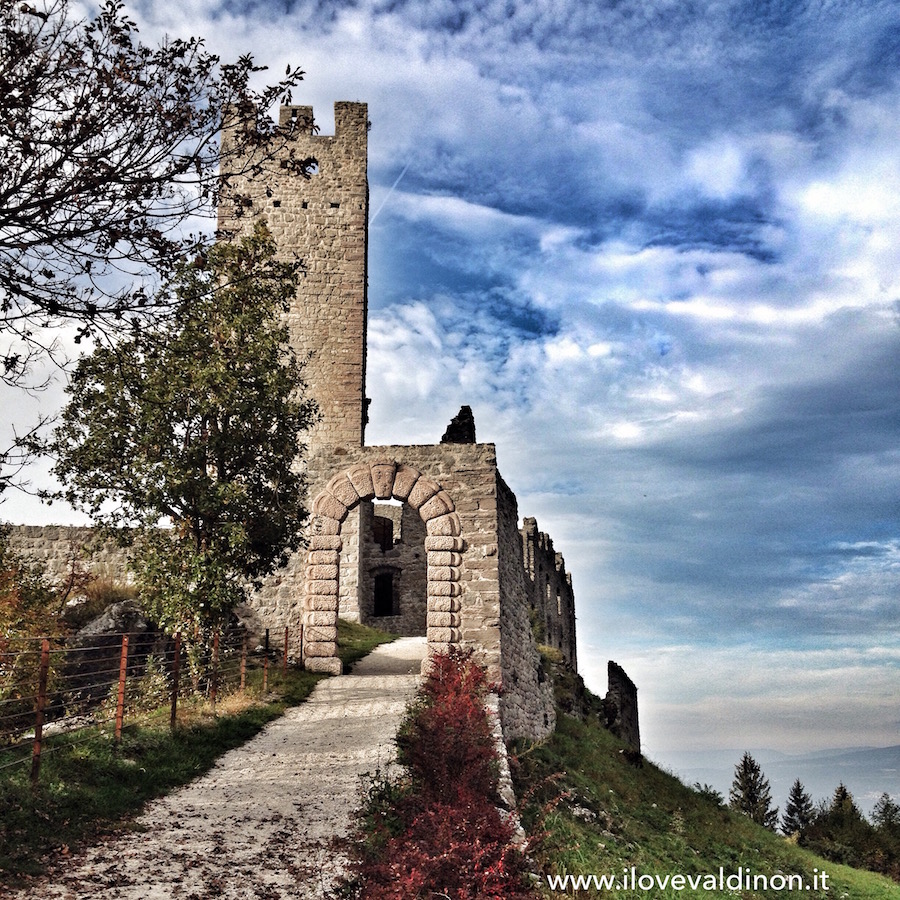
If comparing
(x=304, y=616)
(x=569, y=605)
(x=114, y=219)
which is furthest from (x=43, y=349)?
(x=569, y=605)

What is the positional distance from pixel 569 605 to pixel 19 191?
3327 cm

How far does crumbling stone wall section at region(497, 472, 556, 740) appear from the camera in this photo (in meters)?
15.1

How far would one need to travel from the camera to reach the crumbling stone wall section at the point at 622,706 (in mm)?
24031

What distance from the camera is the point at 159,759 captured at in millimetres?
10039

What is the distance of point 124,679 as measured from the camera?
33.8ft

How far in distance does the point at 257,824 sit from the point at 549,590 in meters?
24.9

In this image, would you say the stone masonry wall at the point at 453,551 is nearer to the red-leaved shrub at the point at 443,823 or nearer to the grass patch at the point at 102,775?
the grass patch at the point at 102,775

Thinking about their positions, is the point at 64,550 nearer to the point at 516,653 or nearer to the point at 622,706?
the point at 516,653

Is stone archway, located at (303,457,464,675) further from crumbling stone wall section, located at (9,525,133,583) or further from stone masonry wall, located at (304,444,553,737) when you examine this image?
crumbling stone wall section, located at (9,525,133,583)

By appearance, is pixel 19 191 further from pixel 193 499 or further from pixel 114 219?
pixel 193 499

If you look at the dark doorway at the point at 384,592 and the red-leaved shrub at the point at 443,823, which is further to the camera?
the dark doorway at the point at 384,592

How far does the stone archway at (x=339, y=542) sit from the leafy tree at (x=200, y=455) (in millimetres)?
1655

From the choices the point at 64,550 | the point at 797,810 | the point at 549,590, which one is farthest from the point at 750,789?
the point at 64,550

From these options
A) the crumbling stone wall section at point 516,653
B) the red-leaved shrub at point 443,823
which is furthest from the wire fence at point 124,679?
Result: the crumbling stone wall section at point 516,653
